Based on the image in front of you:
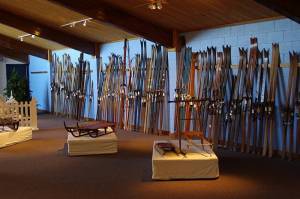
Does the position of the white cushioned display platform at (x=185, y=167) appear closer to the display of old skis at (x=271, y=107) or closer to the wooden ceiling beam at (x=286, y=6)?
the display of old skis at (x=271, y=107)

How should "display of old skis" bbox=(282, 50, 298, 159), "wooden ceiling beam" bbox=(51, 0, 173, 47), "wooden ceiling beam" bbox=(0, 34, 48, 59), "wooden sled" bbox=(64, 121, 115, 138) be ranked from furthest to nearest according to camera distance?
"wooden ceiling beam" bbox=(0, 34, 48, 59) < "wooden ceiling beam" bbox=(51, 0, 173, 47) < "wooden sled" bbox=(64, 121, 115, 138) < "display of old skis" bbox=(282, 50, 298, 159)

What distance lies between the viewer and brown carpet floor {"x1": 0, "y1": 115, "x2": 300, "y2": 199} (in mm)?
4594

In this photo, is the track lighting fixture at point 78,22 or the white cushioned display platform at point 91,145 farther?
the track lighting fixture at point 78,22

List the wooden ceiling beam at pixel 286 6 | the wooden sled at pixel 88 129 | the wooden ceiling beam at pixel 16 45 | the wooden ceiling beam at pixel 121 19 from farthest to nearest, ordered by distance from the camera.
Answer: the wooden ceiling beam at pixel 16 45 → the wooden ceiling beam at pixel 121 19 → the wooden sled at pixel 88 129 → the wooden ceiling beam at pixel 286 6

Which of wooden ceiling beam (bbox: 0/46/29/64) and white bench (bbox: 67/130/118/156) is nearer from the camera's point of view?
white bench (bbox: 67/130/118/156)

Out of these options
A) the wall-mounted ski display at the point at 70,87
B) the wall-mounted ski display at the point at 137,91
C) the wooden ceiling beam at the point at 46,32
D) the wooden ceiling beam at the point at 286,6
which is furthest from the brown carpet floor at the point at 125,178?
the wall-mounted ski display at the point at 70,87

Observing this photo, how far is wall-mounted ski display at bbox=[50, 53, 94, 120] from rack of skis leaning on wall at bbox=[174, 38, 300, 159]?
16.2 feet

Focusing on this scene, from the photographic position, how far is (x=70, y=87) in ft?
42.3

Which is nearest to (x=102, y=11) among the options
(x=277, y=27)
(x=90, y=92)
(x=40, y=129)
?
(x=277, y=27)

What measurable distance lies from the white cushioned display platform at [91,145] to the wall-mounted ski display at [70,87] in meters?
5.18

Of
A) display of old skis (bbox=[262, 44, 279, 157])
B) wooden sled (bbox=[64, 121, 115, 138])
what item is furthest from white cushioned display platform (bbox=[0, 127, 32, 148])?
display of old skis (bbox=[262, 44, 279, 157])

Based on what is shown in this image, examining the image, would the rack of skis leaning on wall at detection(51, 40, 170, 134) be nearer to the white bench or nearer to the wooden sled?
the wooden sled

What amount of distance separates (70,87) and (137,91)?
4.12 meters

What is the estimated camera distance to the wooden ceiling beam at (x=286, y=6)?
204 inches
